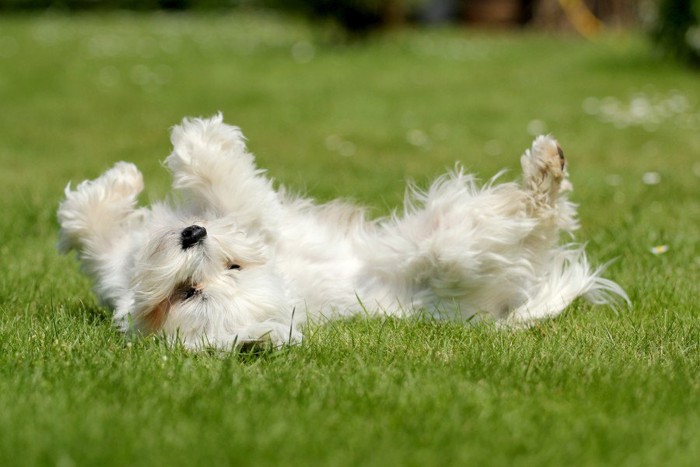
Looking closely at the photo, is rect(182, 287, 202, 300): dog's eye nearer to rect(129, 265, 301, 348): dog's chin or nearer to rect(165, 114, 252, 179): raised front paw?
rect(129, 265, 301, 348): dog's chin

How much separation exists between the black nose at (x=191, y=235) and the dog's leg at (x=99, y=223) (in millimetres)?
721

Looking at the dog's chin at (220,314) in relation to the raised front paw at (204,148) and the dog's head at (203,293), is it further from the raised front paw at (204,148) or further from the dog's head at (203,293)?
the raised front paw at (204,148)

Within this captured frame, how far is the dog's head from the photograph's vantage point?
12.5 feet

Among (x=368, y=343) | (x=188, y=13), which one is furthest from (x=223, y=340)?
(x=188, y=13)

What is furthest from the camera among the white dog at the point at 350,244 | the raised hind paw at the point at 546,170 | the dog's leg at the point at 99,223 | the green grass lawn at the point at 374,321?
the dog's leg at the point at 99,223

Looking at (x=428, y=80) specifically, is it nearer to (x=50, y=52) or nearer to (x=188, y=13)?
(x=50, y=52)

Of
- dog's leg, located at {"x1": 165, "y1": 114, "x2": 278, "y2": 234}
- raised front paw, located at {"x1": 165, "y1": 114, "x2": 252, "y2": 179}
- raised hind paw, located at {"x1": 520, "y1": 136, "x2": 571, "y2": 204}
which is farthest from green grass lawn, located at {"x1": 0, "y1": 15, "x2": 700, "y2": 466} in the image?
raised front paw, located at {"x1": 165, "y1": 114, "x2": 252, "y2": 179}

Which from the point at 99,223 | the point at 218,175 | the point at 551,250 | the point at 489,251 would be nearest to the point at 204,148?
the point at 218,175

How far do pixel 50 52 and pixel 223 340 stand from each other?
44.0 feet

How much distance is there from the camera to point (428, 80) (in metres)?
13.5

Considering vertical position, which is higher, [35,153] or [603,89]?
[603,89]

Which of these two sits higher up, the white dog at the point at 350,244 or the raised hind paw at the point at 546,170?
the raised hind paw at the point at 546,170

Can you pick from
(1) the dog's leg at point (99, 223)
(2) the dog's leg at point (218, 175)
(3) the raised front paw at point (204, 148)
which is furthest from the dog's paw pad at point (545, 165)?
(1) the dog's leg at point (99, 223)

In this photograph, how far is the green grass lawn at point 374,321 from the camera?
286cm
